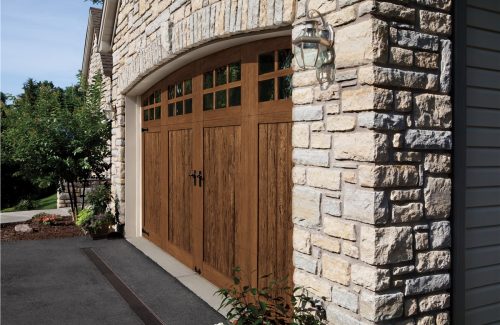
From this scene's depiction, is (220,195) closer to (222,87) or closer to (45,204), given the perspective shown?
(222,87)

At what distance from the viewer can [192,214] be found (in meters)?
5.98

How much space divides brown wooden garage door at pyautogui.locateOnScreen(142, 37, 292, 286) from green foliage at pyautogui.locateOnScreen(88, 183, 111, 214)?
2.02 metres

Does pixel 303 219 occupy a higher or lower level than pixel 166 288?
higher

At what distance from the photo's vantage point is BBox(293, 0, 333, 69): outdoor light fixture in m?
3.10

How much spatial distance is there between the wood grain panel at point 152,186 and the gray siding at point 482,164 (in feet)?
16.4

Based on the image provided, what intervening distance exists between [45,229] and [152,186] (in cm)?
306

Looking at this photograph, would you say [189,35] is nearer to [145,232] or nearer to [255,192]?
[255,192]

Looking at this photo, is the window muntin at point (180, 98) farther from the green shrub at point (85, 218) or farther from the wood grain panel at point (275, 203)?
the green shrub at point (85, 218)

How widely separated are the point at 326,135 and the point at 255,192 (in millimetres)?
1339

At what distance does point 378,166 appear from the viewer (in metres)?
2.85

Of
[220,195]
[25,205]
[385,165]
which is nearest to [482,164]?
[385,165]

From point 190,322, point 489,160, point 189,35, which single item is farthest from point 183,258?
point 489,160

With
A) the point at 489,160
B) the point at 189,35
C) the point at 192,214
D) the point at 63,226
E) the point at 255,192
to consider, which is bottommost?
the point at 63,226

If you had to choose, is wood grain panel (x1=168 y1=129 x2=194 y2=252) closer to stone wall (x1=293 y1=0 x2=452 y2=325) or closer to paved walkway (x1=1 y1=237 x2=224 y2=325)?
paved walkway (x1=1 y1=237 x2=224 y2=325)
